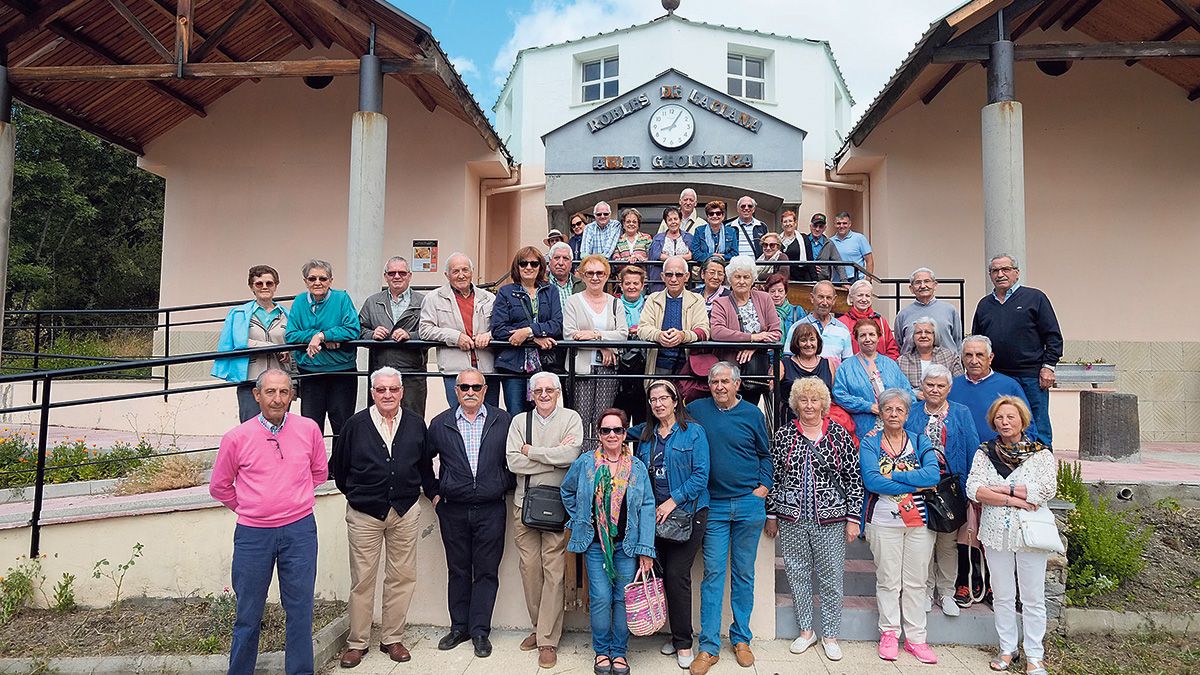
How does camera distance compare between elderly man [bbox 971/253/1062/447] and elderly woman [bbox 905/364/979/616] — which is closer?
elderly woman [bbox 905/364/979/616]

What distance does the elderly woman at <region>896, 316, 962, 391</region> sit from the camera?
5.09 metres

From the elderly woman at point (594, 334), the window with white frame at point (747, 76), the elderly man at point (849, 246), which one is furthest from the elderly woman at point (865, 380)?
the window with white frame at point (747, 76)

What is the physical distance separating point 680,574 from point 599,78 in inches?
535

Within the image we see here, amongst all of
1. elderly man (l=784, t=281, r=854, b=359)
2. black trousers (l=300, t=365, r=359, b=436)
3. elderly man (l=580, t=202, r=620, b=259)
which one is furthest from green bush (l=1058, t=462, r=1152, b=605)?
black trousers (l=300, t=365, r=359, b=436)

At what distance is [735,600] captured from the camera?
4293 millimetres

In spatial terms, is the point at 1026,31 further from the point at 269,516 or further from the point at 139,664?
the point at 139,664

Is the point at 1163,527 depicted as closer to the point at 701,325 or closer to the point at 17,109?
the point at 701,325

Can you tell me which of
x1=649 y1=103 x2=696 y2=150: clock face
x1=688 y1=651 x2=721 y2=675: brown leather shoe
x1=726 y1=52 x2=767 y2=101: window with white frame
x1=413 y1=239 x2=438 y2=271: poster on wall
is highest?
x1=726 y1=52 x2=767 y2=101: window with white frame

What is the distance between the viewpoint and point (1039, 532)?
13.2ft

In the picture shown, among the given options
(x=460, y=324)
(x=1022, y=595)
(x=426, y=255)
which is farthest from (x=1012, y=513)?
(x=426, y=255)

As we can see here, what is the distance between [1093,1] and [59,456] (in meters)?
12.7

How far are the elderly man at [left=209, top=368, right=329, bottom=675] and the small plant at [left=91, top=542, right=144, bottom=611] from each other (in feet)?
5.00

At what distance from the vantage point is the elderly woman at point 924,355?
5086 millimetres

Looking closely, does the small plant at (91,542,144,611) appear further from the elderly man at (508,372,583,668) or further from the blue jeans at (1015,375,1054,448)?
the blue jeans at (1015,375,1054,448)
